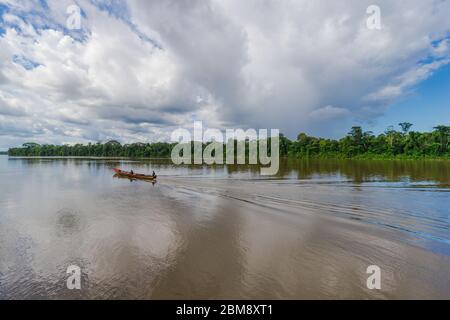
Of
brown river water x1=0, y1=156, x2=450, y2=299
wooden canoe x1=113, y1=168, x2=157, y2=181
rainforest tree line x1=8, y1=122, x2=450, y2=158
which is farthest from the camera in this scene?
rainforest tree line x1=8, y1=122, x2=450, y2=158

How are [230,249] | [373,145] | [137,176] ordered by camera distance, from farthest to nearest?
[373,145] < [137,176] < [230,249]

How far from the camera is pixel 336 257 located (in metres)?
7.34

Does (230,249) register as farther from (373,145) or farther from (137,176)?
(373,145)

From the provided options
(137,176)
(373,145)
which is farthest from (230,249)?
(373,145)

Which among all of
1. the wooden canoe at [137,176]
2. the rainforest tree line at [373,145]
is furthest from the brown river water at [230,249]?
the rainforest tree line at [373,145]

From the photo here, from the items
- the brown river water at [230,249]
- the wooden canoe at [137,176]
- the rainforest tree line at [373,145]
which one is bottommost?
the brown river water at [230,249]

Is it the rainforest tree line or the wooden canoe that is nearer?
the wooden canoe

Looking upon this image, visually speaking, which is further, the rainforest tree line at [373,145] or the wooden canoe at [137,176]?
the rainforest tree line at [373,145]

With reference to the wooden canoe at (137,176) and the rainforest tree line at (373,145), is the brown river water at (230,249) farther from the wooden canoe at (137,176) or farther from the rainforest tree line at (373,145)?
the rainforest tree line at (373,145)

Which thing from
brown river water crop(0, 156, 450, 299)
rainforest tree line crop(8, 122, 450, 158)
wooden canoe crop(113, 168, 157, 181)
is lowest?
brown river water crop(0, 156, 450, 299)

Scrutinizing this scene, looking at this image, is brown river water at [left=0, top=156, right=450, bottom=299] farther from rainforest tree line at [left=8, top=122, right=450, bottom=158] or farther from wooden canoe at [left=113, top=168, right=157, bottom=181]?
rainforest tree line at [left=8, top=122, right=450, bottom=158]

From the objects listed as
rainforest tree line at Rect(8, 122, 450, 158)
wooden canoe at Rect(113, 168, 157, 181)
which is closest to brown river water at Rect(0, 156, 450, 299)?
wooden canoe at Rect(113, 168, 157, 181)

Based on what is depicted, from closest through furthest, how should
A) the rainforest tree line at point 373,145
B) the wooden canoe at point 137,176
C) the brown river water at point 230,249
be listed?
the brown river water at point 230,249
the wooden canoe at point 137,176
the rainforest tree line at point 373,145
